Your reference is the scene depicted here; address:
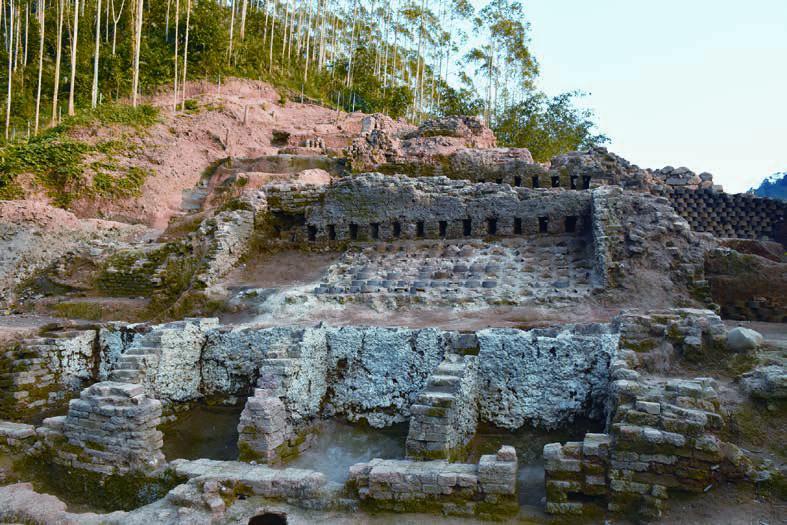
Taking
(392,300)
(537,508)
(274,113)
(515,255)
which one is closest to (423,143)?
(515,255)

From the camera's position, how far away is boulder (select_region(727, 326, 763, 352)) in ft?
19.5

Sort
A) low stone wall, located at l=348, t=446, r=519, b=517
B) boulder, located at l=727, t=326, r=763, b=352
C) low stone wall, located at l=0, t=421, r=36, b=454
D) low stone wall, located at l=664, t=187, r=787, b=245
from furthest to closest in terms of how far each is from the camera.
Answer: low stone wall, located at l=664, t=187, r=787, b=245
low stone wall, located at l=0, t=421, r=36, b=454
boulder, located at l=727, t=326, r=763, b=352
low stone wall, located at l=348, t=446, r=519, b=517

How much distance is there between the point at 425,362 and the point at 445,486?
237 centimetres

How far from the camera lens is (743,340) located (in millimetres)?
5977

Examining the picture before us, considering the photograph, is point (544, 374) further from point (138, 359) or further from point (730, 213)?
point (730, 213)

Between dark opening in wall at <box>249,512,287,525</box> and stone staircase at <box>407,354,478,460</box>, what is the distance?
1.38 m

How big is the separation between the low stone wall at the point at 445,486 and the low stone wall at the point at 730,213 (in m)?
12.3

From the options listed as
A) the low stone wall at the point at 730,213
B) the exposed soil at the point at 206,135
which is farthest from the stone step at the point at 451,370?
the exposed soil at the point at 206,135

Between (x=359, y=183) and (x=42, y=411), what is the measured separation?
719 cm

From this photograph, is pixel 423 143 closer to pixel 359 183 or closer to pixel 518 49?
pixel 359 183

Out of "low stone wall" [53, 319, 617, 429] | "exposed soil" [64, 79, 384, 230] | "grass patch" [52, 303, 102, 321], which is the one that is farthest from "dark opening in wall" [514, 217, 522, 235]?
"exposed soil" [64, 79, 384, 230]

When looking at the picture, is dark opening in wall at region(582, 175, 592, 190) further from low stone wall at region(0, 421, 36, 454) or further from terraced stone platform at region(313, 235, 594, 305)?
low stone wall at region(0, 421, 36, 454)

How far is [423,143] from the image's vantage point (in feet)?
50.2

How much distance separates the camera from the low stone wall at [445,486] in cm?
483
